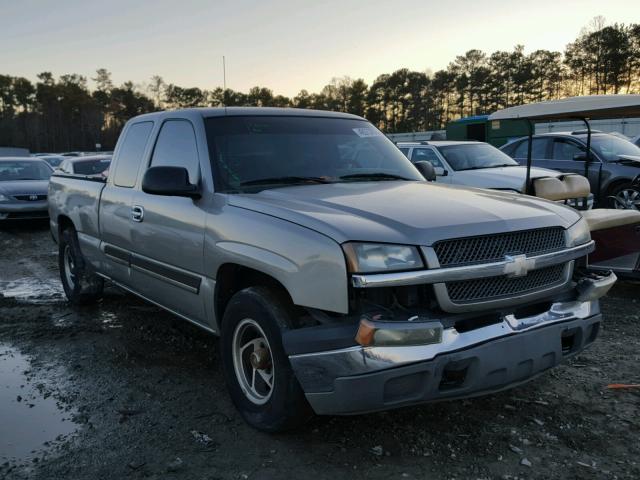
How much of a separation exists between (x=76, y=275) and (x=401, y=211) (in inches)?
169

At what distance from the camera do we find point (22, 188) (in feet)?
40.9

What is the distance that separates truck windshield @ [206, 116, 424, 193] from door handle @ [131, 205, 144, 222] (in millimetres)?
908

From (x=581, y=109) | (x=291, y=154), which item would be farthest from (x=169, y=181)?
(x=581, y=109)

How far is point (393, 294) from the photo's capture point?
2.71 metres

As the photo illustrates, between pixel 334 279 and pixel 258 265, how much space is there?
560mm

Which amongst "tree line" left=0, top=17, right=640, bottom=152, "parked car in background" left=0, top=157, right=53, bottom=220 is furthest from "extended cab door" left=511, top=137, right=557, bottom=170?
"tree line" left=0, top=17, right=640, bottom=152

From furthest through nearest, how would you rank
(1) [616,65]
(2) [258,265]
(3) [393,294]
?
(1) [616,65]
(2) [258,265]
(3) [393,294]

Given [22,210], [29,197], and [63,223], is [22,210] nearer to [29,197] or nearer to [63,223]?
[29,197]

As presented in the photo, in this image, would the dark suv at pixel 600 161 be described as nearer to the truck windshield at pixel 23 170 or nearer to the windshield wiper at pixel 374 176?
the windshield wiper at pixel 374 176

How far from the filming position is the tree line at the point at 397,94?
6103 cm

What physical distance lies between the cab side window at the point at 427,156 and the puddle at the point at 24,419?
7.93m

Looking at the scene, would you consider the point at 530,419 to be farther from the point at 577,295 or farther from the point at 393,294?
the point at 393,294

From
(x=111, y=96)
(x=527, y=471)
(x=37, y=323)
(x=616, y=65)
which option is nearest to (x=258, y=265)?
(x=527, y=471)

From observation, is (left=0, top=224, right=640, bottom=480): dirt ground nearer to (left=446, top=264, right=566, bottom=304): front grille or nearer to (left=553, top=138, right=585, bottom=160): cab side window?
(left=446, top=264, right=566, bottom=304): front grille
